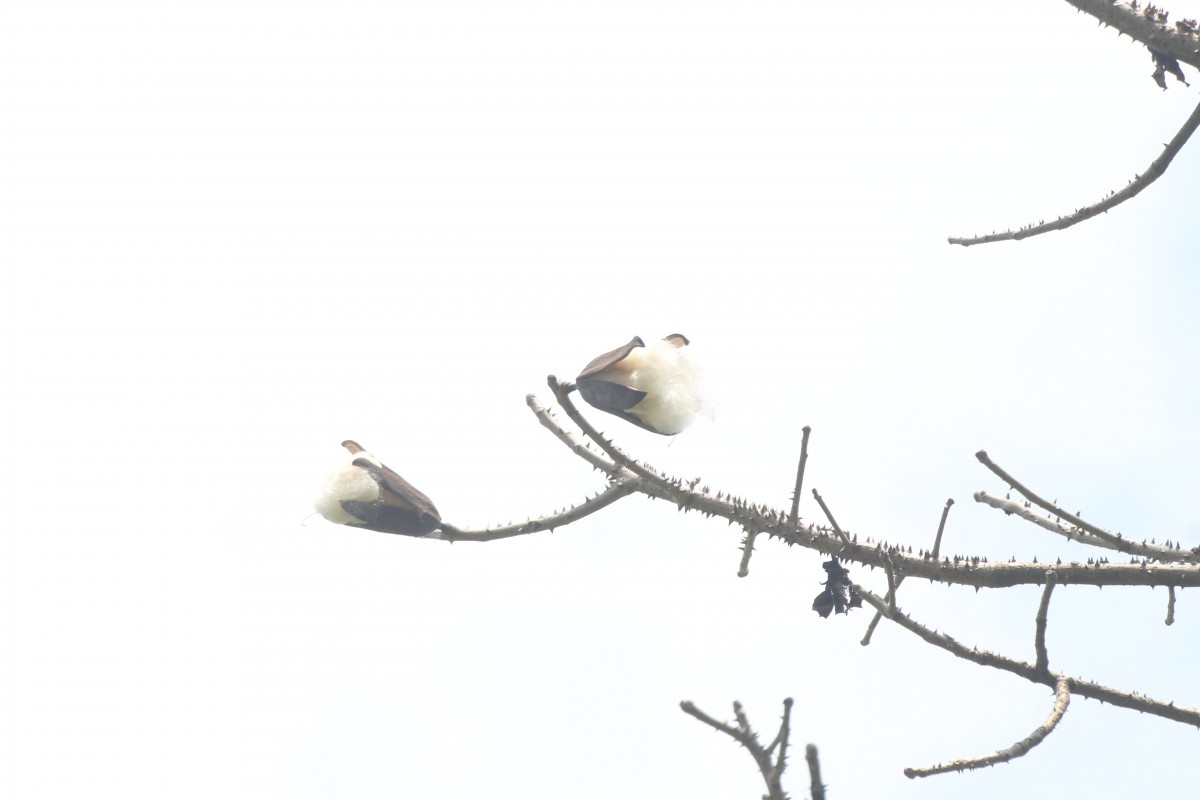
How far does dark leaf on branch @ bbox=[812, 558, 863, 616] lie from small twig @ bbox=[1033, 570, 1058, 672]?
0.79 m

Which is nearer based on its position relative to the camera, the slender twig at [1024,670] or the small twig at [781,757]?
the small twig at [781,757]

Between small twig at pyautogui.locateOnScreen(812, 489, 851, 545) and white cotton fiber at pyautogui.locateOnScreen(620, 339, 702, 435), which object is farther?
white cotton fiber at pyautogui.locateOnScreen(620, 339, 702, 435)

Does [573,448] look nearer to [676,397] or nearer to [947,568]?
[676,397]

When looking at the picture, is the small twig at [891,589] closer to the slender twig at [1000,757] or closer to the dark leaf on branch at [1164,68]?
the slender twig at [1000,757]

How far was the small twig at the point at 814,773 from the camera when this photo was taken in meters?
2.47

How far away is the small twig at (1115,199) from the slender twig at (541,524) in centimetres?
200

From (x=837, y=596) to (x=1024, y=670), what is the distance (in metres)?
0.79

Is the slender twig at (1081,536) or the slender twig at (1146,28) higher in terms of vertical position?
the slender twig at (1146,28)

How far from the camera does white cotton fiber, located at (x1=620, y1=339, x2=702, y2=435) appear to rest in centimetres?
470

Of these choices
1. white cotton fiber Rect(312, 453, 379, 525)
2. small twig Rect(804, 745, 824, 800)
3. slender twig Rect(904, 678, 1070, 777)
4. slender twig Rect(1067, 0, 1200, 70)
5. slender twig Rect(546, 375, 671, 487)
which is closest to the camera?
small twig Rect(804, 745, 824, 800)

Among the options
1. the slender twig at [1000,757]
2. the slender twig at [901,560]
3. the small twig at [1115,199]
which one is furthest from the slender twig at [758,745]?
the small twig at [1115,199]

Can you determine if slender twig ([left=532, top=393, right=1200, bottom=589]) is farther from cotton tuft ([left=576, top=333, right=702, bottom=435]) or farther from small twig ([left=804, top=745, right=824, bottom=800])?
small twig ([left=804, top=745, right=824, bottom=800])

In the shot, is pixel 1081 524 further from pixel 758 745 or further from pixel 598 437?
pixel 758 745

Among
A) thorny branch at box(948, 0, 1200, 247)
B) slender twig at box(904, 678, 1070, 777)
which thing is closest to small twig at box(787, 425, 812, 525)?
slender twig at box(904, 678, 1070, 777)
